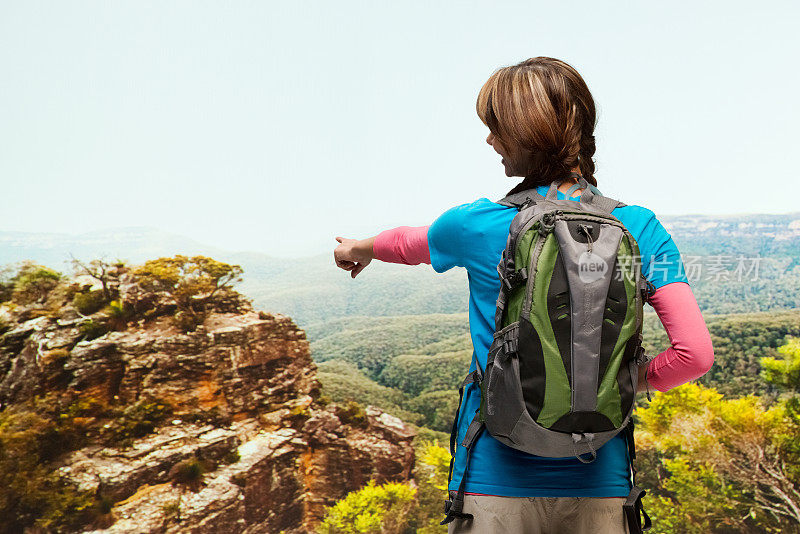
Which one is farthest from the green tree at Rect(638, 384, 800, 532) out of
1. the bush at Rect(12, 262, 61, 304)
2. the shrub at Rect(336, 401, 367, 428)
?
the bush at Rect(12, 262, 61, 304)

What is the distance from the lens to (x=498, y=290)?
2.65ft

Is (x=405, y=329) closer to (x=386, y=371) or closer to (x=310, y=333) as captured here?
(x=386, y=371)

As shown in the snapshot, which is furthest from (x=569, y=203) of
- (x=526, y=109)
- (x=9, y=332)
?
(x=9, y=332)

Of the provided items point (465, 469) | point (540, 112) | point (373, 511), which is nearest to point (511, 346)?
point (465, 469)

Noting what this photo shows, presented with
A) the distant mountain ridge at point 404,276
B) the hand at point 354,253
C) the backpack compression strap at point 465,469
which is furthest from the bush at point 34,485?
the backpack compression strap at point 465,469

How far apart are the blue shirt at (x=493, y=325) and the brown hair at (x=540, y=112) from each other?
4cm

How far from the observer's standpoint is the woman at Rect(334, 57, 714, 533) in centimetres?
78

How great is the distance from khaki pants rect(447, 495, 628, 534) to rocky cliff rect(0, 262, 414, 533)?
249 cm

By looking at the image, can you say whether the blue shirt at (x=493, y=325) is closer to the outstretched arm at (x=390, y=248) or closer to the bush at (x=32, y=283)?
the outstretched arm at (x=390, y=248)

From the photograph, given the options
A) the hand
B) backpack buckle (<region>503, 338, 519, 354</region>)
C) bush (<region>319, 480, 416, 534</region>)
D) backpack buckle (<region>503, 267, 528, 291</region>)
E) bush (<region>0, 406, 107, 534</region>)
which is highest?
the hand

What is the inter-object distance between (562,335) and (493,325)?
98mm

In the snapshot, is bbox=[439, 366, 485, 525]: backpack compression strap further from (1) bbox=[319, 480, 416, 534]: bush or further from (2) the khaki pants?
(1) bbox=[319, 480, 416, 534]: bush

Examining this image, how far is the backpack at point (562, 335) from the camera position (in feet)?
2.44

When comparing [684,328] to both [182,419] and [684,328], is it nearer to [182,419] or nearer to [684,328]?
[684,328]
